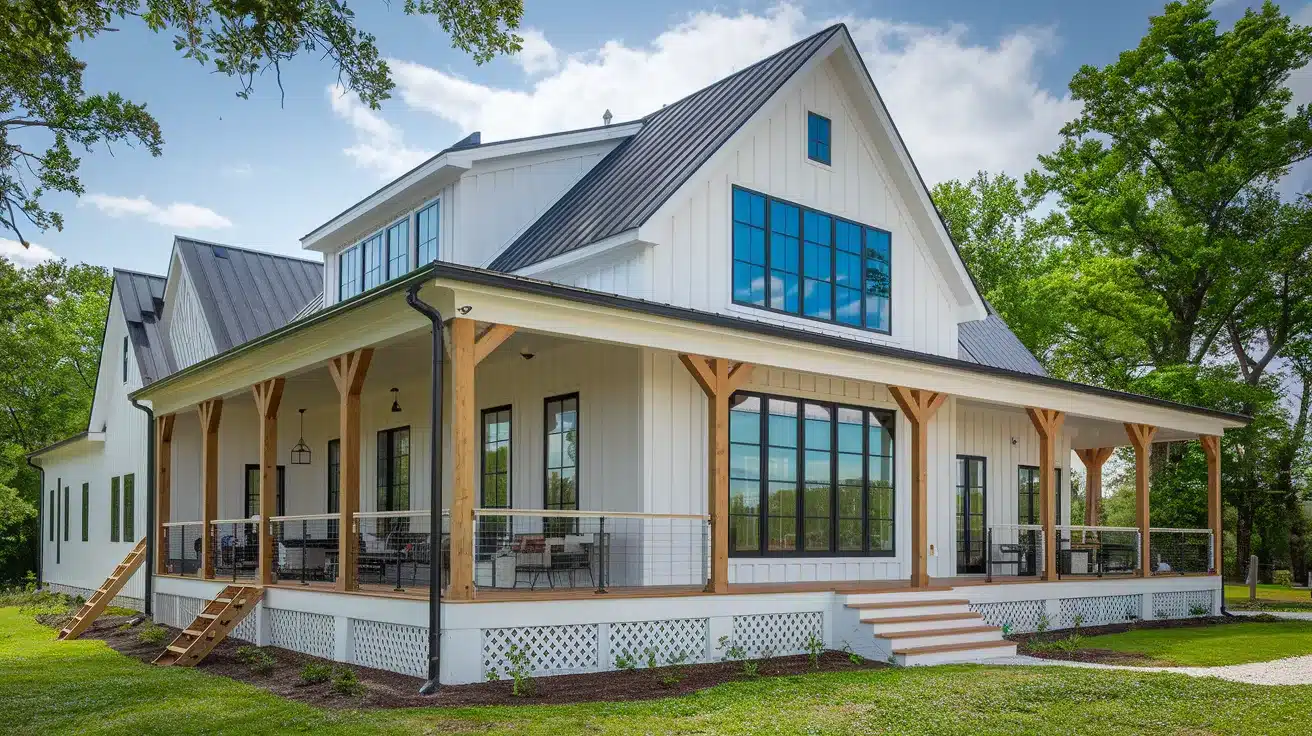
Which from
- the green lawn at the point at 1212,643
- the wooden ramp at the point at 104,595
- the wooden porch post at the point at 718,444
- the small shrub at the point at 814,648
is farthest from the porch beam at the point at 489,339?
the wooden ramp at the point at 104,595

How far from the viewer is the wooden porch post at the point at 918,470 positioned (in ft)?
48.5

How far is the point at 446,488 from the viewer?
745 inches

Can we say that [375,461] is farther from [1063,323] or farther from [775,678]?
[1063,323]

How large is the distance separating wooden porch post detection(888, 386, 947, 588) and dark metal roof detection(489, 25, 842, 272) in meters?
4.17

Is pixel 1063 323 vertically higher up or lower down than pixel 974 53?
lower down

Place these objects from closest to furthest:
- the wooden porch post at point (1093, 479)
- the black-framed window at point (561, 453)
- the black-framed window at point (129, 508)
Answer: the black-framed window at point (561, 453)
the black-framed window at point (129, 508)
the wooden porch post at point (1093, 479)

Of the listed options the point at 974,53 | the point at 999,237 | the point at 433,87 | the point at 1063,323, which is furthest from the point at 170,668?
the point at 999,237

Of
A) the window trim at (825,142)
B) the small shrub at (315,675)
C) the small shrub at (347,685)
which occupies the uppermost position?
the window trim at (825,142)

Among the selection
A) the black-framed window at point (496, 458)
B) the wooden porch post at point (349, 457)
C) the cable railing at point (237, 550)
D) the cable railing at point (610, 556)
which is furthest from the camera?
the cable railing at point (237, 550)

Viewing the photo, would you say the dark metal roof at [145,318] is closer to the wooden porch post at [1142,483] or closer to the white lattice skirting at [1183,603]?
the wooden porch post at [1142,483]

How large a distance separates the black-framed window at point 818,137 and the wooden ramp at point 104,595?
13.3 m

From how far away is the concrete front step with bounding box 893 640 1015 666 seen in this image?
12.8 meters

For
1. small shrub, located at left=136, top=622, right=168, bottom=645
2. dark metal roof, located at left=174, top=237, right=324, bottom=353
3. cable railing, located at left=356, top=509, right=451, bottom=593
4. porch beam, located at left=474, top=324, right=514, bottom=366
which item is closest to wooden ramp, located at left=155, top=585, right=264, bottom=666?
cable railing, located at left=356, top=509, right=451, bottom=593

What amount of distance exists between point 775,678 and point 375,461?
10.3 metres
